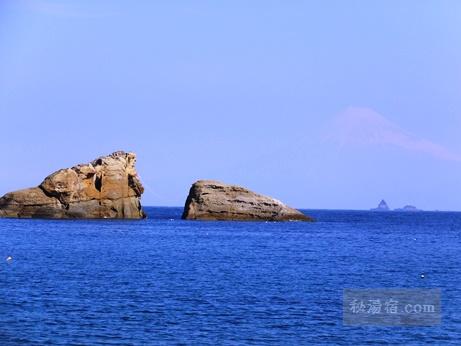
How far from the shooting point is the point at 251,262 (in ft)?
251

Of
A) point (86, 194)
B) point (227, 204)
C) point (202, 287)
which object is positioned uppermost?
point (86, 194)

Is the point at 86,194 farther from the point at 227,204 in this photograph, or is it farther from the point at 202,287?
the point at 202,287

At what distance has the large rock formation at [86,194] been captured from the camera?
14038cm

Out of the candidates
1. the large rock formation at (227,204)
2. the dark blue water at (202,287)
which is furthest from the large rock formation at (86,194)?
the dark blue water at (202,287)

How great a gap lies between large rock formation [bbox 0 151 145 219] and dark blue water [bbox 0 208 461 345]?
1301 inches

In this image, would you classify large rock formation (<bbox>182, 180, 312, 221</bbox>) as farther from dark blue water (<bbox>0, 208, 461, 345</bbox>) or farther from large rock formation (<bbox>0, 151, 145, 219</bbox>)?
dark blue water (<bbox>0, 208, 461, 345</bbox>)

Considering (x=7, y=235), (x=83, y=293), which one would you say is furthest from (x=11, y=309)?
(x=7, y=235)

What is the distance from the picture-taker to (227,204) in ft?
518

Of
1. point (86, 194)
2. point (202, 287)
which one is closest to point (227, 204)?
point (86, 194)

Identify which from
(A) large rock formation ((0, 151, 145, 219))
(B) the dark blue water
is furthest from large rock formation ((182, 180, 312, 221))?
(B) the dark blue water

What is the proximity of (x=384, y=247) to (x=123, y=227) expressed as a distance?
4165cm

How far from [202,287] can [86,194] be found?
8855 centimetres

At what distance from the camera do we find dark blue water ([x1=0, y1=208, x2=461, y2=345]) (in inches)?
1602

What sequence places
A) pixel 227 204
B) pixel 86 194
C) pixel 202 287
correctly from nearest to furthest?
pixel 202 287, pixel 86 194, pixel 227 204
